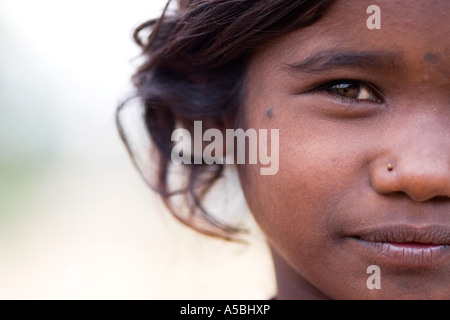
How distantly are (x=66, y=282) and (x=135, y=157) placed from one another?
1.35 metres

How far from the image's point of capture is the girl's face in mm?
901

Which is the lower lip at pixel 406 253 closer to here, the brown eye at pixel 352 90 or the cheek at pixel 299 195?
the cheek at pixel 299 195

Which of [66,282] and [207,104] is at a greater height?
[207,104]

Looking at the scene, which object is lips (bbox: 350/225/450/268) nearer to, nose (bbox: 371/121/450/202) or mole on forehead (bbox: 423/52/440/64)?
nose (bbox: 371/121/450/202)

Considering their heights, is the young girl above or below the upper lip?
above

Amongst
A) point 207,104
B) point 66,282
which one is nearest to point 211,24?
point 207,104

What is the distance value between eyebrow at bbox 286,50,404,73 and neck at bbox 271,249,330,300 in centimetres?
42

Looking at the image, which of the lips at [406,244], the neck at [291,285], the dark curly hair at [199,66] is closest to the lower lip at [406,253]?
the lips at [406,244]

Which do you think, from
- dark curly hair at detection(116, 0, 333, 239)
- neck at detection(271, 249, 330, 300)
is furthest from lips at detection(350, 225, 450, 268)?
dark curly hair at detection(116, 0, 333, 239)

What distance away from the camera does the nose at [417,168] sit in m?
Answer: 0.88

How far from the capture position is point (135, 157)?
1.55 metres

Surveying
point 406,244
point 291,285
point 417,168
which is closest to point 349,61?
point 417,168
